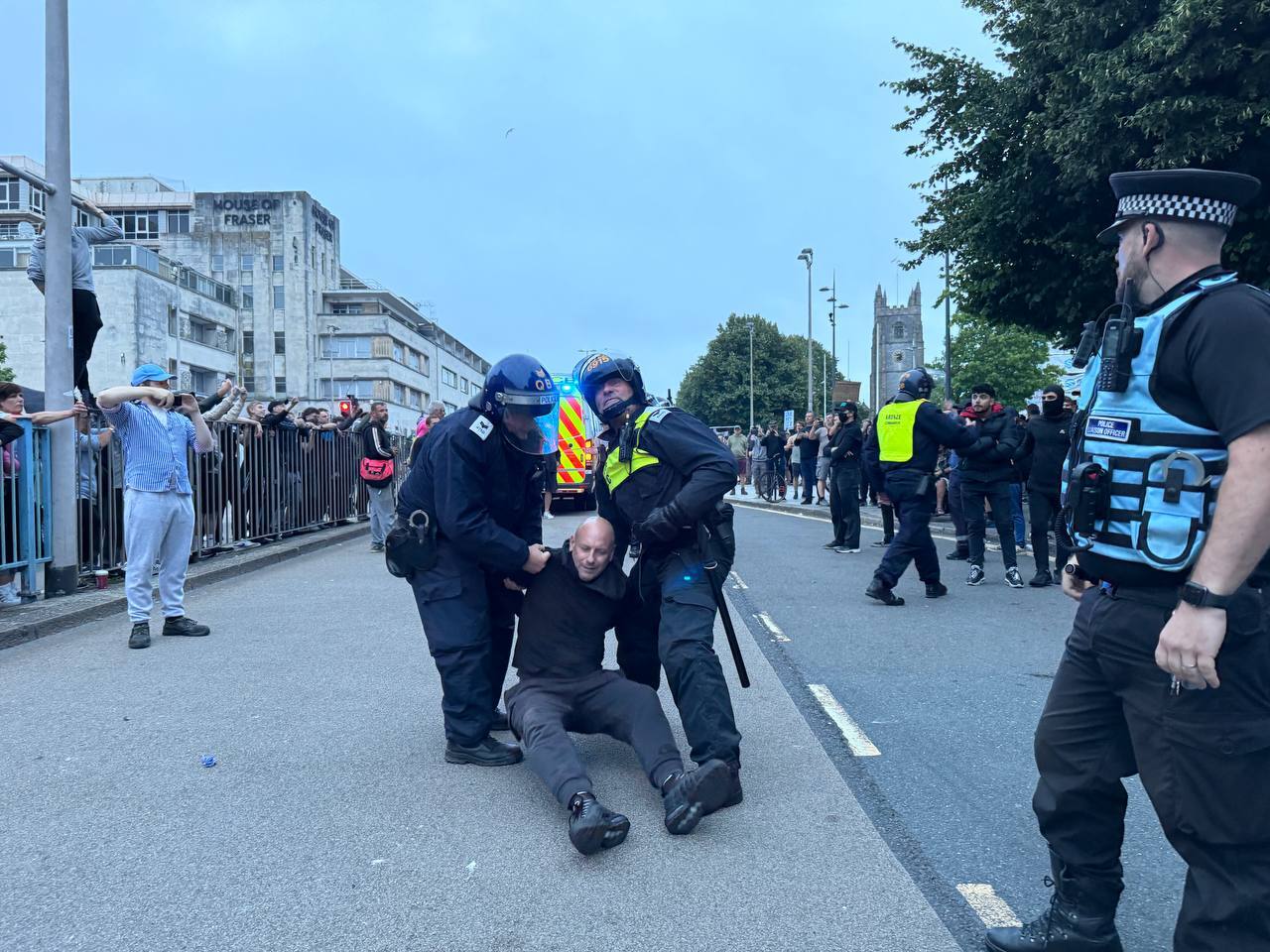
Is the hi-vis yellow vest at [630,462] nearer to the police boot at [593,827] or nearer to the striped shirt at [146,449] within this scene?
the police boot at [593,827]

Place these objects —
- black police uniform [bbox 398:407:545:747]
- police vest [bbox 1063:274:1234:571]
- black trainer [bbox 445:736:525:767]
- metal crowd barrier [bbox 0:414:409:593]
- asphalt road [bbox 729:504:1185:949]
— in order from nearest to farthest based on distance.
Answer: police vest [bbox 1063:274:1234:571] → asphalt road [bbox 729:504:1185:949] → black police uniform [bbox 398:407:545:747] → black trainer [bbox 445:736:525:767] → metal crowd barrier [bbox 0:414:409:593]

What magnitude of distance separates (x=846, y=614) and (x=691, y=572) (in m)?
4.52

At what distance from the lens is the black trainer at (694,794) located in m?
3.68

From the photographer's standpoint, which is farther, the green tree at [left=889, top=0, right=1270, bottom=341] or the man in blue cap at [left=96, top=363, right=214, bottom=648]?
the green tree at [left=889, top=0, right=1270, bottom=341]

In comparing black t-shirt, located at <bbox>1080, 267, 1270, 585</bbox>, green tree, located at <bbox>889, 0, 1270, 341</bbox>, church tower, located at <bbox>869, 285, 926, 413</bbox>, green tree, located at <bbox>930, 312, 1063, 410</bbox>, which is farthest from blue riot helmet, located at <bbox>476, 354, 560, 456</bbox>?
church tower, located at <bbox>869, 285, 926, 413</bbox>

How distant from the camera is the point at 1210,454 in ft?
7.68

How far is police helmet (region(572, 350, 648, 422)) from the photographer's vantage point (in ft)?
15.2

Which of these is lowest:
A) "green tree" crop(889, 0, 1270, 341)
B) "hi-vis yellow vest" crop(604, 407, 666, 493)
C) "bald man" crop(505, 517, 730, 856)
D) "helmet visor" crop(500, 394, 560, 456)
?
"bald man" crop(505, 517, 730, 856)

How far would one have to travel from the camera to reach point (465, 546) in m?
4.47

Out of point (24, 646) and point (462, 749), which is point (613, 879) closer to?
point (462, 749)

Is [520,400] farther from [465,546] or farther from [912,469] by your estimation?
[912,469]

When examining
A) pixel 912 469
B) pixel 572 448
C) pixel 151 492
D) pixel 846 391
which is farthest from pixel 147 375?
pixel 846 391

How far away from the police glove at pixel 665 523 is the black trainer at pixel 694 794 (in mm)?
917

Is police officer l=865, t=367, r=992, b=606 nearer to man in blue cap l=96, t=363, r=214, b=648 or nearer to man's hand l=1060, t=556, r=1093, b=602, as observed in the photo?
man in blue cap l=96, t=363, r=214, b=648
